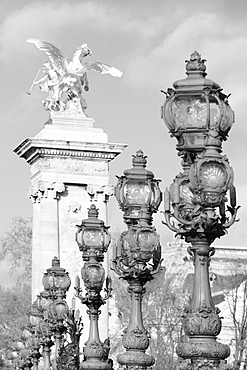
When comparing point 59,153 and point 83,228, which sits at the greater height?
point 59,153

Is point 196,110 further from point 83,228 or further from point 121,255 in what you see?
point 83,228

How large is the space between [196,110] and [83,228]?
458 inches

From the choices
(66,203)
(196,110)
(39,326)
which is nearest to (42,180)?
(66,203)

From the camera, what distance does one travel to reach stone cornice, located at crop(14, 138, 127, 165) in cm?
6184

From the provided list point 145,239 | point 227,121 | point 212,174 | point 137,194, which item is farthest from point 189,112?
point 145,239

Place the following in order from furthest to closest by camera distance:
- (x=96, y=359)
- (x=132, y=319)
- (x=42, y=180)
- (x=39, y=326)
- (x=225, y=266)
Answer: (x=225, y=266) → (x=42, y=180) → (x=39, y=326) → (x=96, y=359) → (x=132, y=319)

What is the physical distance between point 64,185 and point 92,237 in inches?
1278

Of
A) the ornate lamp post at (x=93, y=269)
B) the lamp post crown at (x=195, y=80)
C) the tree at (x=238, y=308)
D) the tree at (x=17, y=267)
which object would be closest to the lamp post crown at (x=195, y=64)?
the lamp post crown at (x=195, y=80)

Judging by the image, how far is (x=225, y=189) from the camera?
17.8 metres

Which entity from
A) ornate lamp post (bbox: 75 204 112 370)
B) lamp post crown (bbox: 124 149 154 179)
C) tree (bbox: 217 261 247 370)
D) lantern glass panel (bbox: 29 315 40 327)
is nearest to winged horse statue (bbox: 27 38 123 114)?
tree (bbox: 217 261 247 370)

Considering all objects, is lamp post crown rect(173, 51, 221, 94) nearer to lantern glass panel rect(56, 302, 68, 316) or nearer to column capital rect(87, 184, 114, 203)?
lantern glass panel rect(56, 302, 68, 316)

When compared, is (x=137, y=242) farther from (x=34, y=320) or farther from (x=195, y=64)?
(x=34, y=320)

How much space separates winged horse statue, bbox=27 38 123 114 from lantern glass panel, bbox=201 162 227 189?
46.2 meters

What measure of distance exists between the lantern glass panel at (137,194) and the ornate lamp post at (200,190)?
20.1ft
